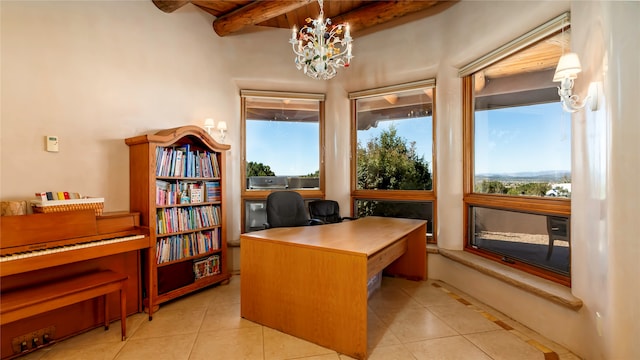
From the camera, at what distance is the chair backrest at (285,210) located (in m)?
3.32

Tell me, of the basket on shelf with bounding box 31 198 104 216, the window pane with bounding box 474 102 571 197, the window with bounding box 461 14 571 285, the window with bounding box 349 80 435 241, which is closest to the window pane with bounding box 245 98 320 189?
the window with bounding box 349 80 435 241

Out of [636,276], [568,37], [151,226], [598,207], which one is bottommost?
[636,276]

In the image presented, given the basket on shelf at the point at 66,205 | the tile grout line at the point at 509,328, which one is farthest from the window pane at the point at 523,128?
the basket on shelf at the point at 66,205

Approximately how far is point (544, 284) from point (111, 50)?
169 inches

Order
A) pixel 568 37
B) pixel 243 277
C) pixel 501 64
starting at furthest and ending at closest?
pixel 501 64 < pixel 243 277 < pixel 568 37

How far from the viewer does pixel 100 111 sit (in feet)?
8.62

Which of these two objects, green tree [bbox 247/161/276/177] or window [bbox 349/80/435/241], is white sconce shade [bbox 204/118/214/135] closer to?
green tree [bbox 247/161/276/177]

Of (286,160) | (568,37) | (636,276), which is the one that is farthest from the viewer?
(286,160)

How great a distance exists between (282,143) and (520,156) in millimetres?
2867

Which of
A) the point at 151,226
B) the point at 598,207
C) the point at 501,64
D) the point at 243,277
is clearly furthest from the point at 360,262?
the point at 501,64

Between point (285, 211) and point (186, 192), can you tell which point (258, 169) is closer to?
point (285, 211)

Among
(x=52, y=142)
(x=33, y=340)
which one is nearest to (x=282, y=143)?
(x=52, y=142)

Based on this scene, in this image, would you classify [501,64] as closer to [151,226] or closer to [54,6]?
[151,226]

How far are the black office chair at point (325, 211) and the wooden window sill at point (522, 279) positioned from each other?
4.77 ft
